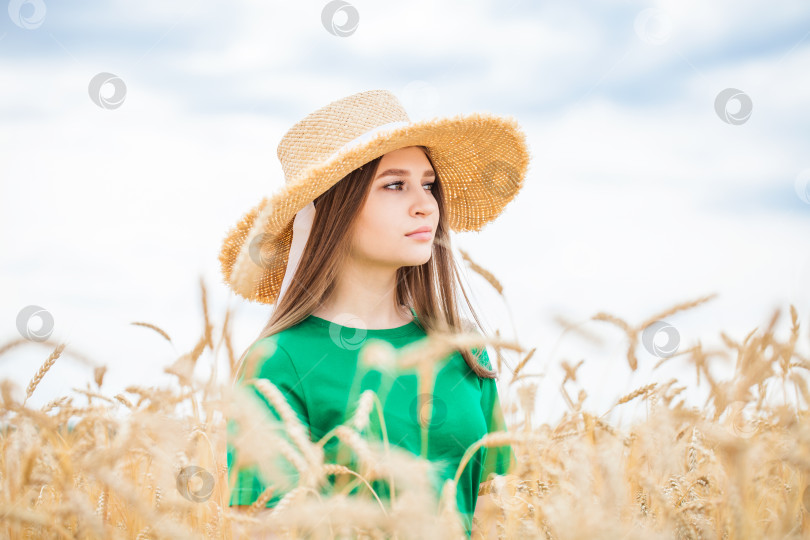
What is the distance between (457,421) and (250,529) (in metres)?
1.10

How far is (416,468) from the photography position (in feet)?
3.49

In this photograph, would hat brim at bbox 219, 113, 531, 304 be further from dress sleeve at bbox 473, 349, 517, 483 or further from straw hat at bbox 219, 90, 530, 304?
dress sleeve at bbox 473, 349, 517, 483

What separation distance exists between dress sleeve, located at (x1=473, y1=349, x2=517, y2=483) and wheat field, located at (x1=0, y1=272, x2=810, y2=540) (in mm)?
140

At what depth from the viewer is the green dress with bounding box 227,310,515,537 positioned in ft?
6.73

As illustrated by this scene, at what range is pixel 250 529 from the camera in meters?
1.12

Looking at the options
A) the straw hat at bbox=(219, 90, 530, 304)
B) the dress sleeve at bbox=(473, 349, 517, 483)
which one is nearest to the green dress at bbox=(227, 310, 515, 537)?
the dress sleeve at bbox=(473, 349, 517, 483)

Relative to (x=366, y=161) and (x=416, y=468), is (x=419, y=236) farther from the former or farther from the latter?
(x=416, y=468)

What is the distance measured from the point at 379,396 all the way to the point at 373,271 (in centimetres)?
46

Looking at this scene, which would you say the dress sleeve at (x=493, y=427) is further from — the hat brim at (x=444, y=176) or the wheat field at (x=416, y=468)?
the hat brim at (x=444, y=176)

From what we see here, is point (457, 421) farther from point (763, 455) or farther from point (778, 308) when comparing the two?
point (778, 308)

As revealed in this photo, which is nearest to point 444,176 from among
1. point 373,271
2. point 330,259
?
point 373,271

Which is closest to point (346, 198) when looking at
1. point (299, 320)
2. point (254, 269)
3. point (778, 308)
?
point (299, 320)

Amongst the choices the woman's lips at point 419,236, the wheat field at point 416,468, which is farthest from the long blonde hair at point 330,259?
the wheat field at point 416,468

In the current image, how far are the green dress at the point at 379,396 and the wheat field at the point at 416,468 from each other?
16 centimetres
